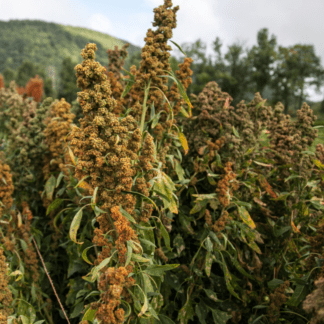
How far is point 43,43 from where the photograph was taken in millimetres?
80188

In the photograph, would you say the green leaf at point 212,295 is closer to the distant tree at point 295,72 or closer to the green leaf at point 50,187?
the green leaf at point 50,187

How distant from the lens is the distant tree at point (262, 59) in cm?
3931

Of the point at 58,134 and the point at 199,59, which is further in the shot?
the point at 199,59

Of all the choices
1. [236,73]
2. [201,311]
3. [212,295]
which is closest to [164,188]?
[212,295]

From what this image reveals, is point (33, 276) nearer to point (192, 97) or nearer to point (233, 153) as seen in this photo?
point (233, 153)

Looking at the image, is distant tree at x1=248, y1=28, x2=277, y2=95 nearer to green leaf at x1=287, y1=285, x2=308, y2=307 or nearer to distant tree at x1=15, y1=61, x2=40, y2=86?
distant tree at x1=15, y1=61, x2=40, y2=86

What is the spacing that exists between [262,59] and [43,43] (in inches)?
2604

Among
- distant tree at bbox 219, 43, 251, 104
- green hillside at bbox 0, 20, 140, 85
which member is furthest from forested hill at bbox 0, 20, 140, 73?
distant tree at bbox 219, 43, 251, 104

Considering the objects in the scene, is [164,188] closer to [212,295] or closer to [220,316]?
[212,295]

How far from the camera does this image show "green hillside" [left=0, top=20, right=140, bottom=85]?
236ft

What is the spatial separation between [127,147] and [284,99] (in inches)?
1636

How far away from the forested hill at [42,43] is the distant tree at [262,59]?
1357 inches

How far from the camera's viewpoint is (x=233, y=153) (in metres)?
2.34

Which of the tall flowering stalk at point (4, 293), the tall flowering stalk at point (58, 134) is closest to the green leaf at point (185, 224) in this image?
the tall flowering stalk at point (58, 134)
